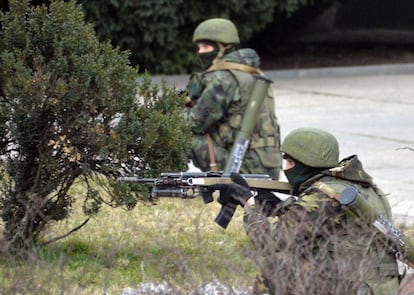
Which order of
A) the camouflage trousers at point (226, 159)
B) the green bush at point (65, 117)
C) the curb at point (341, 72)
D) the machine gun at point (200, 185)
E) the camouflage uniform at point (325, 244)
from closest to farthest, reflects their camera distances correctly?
the camouflage uniform at point (325, 244), the machine gun at point (200, 185), the green bush at point (65, 117), the camouflage trousers at point (226, 159), the curb at point (341, 72)

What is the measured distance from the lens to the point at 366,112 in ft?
44.4

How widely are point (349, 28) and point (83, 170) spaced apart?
17.3m

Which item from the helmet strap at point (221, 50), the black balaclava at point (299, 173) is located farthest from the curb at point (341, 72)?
the black balaclava at point (299, 173)

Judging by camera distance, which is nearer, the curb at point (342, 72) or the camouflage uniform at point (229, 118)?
the camouflage uniform at point (229, 118)

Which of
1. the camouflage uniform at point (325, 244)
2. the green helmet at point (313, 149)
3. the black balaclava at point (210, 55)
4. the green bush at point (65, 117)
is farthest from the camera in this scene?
the black balaclava at point (210, 55)

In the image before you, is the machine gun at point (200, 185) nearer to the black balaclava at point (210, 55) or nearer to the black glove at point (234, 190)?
the black glove at point (234, 190)

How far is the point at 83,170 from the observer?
5688mm

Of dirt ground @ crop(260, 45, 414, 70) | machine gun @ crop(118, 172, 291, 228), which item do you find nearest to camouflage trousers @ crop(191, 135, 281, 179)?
machine gun @ crop(118, 172, 291, 228)

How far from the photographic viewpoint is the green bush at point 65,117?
558 cm

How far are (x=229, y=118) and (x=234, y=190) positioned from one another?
3.21 m

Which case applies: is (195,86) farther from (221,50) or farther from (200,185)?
(200,185)

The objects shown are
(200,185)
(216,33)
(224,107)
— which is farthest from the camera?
(216,33)

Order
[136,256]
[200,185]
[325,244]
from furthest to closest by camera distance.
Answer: [136,256] → [200,185] → [325,244]

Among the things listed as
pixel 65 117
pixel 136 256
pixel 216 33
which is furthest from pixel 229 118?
pixel 65 117
